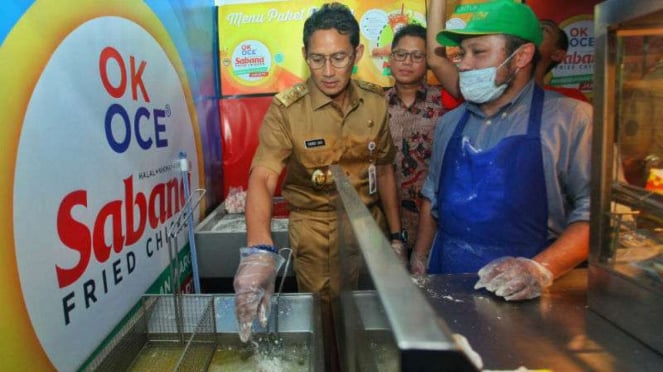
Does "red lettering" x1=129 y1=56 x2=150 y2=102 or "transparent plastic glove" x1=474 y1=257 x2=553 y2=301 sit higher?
"red lettering" x1=129 y1=56 x2=150 y2=102

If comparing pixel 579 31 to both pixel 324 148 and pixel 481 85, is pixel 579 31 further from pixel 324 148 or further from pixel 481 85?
pixel 324 148

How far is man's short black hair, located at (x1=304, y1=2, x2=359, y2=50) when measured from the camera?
1.88 meters

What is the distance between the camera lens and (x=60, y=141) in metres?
1.21

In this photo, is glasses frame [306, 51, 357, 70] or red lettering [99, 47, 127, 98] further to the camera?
glasses frame [306, 51, 357, 70]

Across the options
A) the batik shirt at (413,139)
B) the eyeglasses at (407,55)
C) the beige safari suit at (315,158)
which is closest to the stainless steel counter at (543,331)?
the beige safari suit at (315,158)

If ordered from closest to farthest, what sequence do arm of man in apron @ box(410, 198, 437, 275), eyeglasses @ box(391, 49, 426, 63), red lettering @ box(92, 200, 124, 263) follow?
1. red lettering @ box(92, 200, 124, 263)
2. arm of man in apron @ box(410, 198, 437, 275)
3. eyeglasses @ box(391, 49, 426, 63)

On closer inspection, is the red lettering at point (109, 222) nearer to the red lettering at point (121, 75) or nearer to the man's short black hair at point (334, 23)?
the red lettering at point (121, 75)

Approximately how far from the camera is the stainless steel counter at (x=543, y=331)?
2.82 feet

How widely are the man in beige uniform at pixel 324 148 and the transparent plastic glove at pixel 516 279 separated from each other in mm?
740

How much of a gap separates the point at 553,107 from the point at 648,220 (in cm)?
72

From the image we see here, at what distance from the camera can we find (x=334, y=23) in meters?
1.88

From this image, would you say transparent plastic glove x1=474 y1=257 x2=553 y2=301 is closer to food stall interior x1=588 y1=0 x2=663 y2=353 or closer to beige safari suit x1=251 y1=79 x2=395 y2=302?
food stall interior x1=588 y1=0 x2=663 y2=353

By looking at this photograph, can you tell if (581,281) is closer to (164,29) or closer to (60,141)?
(60,141)

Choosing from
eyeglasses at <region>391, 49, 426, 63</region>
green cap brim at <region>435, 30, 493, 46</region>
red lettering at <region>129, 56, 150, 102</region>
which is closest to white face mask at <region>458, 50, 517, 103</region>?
green cap brim at <region>435, 30, 493, 46</region>
